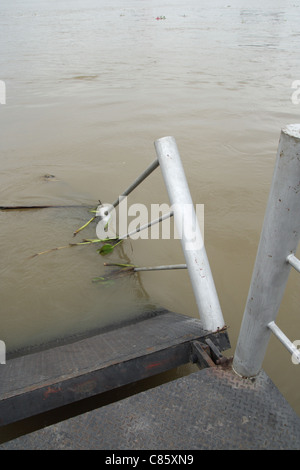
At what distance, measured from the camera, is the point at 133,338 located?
1.55m

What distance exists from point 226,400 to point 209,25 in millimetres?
19827

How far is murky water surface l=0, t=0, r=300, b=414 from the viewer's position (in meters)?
2.30

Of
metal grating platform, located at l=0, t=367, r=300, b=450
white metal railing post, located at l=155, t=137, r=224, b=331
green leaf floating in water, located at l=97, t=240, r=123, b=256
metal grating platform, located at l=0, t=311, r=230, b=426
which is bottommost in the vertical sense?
Result: green leaf floating in water, located at l=97, t=240, r=123, b=256

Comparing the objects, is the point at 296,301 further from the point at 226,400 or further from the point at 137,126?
the point at 137,126

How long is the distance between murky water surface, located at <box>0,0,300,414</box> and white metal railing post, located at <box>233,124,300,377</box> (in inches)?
34.9

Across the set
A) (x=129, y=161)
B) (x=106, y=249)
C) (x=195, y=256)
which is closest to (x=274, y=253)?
(x=195, y=256)

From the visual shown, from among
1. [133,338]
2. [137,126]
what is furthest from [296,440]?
[137,126]

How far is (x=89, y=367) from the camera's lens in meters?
1.30

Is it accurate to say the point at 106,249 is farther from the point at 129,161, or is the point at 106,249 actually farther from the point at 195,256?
the point at 129,161

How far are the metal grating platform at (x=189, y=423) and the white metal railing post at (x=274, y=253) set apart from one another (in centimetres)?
11

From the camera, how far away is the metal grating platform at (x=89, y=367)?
1.21 m

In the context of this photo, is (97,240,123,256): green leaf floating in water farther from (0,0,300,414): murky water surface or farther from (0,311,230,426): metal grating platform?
(0,311,230,426): metal grating platform

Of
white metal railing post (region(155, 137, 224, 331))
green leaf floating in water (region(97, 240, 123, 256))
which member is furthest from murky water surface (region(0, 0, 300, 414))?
white metal railing post (region(155, 137, 224, 331))

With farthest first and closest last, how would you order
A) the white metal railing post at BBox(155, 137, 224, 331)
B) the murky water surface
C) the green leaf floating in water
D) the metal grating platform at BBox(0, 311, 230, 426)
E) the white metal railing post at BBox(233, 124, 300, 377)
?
the green leaf floating in water → the murky water surface → the white metal railing post at BBox(155, 137, 224, 331) → the metal grating platform at BBox(0, 311, 230, 426) → the white metal railing post at BBox(233, 124, 300, 377)
